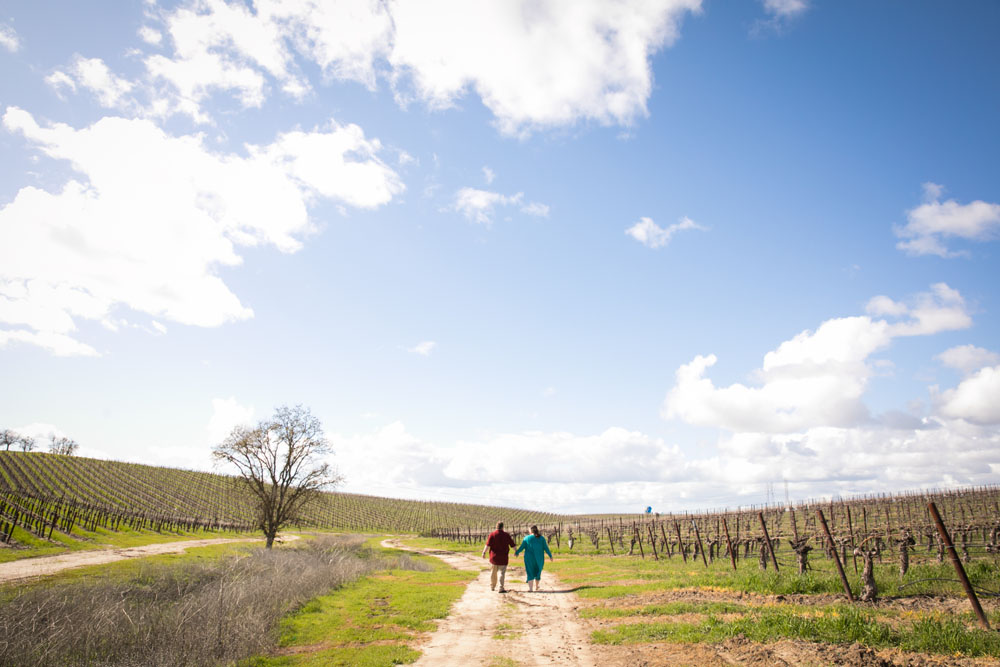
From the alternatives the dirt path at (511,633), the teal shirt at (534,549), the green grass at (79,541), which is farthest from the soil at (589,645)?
the green grass at (79,541)

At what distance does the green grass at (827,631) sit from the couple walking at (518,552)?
6154 millimetres

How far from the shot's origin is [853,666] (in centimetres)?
748

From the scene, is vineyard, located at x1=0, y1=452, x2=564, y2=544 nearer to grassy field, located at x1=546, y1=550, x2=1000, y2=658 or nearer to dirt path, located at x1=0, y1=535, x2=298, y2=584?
dirt path, located at x1=0, y1=535, x2=298, y2=584

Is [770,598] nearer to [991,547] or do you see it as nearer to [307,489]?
[991,547]

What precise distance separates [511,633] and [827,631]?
20.4ft

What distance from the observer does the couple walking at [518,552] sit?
1670 centimetres

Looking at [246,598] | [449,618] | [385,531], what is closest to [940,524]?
[449,618]

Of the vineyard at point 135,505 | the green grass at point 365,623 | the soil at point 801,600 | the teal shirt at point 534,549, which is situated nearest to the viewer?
the green grass at point 365,623

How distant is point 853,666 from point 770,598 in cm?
Result: 660

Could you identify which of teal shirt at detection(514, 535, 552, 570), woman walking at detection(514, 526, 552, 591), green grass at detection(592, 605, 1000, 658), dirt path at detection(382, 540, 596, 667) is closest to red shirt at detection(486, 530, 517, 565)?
woman walking at detection(514, 526, 552, 591)

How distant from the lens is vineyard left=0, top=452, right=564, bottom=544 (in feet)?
154

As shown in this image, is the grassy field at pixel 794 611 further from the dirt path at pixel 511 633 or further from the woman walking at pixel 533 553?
the woman walking at pixel 533 553

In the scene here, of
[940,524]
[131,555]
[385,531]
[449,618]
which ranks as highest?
[940,524]

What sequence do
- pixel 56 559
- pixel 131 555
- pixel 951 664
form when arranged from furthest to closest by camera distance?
1. pixel 131 555
2. pixel 56 559
3. pixel 951 664
